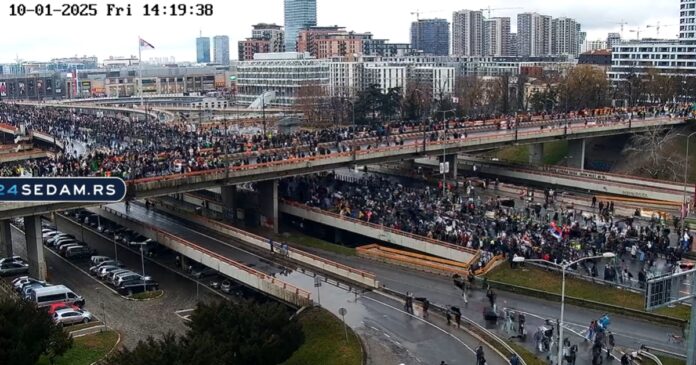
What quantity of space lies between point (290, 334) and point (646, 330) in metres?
14.9

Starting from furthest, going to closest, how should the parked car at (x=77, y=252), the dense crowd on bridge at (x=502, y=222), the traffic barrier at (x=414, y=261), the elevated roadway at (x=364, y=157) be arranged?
the parked car at (x=77, y=252) < the elevated roadway at (x=364, y=157) < the traffic barrier at (x=414, y=261) < the dense crowd on bridge at (x=502, y=222)

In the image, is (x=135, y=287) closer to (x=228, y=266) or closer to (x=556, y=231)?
(x=228, y=266)

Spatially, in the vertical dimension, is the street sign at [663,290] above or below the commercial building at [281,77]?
below

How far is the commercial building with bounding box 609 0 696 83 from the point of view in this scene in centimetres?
14112

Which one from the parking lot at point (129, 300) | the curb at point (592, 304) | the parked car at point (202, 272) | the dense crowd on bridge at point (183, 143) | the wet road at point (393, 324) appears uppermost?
the dense crowd on bridge at point (183, 143)

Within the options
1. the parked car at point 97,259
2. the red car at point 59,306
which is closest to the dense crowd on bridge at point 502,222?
the parked car at point 97,259

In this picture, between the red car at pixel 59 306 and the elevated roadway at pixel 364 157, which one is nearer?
the red car at pixel 59 306

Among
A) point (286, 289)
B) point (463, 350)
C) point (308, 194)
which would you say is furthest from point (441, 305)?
point (308, 194)

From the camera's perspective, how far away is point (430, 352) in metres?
29.5

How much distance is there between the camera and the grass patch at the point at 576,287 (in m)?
33.3

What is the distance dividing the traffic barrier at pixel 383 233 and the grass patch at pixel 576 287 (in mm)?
3643

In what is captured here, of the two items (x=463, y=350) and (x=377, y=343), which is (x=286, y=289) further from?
(x=463, y=350)

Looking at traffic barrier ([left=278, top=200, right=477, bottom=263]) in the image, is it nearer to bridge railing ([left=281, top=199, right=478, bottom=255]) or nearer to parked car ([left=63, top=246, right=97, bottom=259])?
bridge railing ([left=281, top=199, right=478, bottom=255])

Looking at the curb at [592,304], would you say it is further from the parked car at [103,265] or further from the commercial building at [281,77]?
the commercial building at [281,77]
